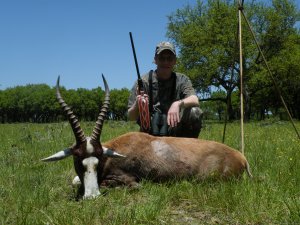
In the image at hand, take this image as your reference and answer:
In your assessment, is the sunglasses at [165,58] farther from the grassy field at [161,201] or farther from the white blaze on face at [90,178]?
the white blaze on face at [90,178]

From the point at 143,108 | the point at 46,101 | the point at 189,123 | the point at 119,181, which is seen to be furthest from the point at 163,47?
the point at 46,101

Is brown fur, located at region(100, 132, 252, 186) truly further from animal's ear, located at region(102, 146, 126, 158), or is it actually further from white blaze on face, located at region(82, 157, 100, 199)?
white blaze on face, located at region(82, 157, 100, 199)

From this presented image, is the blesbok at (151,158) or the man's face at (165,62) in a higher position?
the man's face at (165,62)

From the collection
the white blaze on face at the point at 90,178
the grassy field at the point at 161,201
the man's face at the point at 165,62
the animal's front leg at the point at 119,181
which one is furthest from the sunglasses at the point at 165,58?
the white blaze on face at the point at 90,178

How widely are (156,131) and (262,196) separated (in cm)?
285

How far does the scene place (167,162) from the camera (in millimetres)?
5840

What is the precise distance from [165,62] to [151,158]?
2316 millimetres

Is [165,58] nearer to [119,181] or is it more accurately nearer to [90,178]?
[119,181]

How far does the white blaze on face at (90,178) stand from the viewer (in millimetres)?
4957

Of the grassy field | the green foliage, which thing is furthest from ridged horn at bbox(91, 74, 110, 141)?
the green foliage

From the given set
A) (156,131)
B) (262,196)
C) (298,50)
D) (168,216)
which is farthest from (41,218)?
(298,50)

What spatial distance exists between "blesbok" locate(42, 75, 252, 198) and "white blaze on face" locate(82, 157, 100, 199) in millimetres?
205

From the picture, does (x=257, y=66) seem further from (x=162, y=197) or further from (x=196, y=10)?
(x=162, y=197)

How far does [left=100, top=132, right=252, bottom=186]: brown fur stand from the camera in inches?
227
